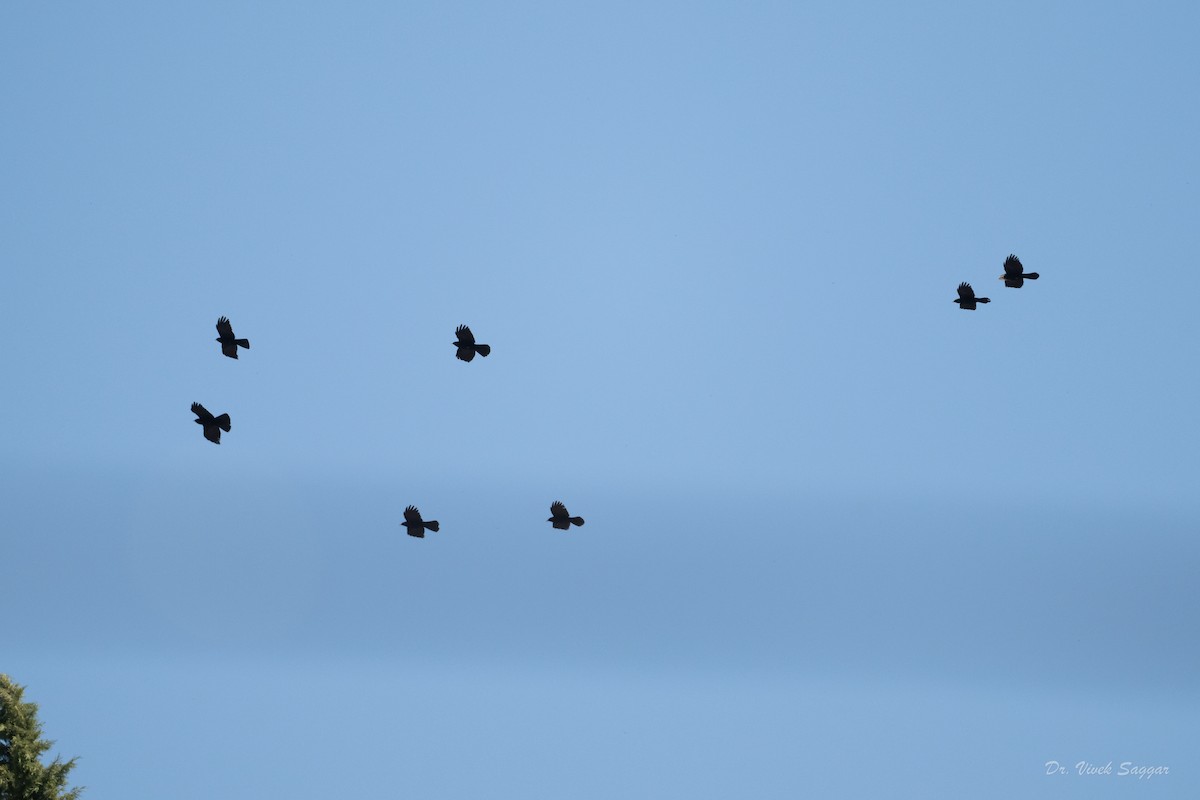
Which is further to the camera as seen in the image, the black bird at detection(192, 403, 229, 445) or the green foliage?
the black bird at detection(192, 403, 229, 445)

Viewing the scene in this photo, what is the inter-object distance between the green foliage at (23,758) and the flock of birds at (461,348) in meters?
9.56

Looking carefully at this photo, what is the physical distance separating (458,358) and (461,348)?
58 cm

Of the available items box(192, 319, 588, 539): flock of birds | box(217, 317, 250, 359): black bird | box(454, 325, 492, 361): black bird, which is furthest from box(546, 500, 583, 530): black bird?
box(217, 317, 250, 359): black bird

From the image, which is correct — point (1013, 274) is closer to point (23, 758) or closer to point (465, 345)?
point (465, 345)

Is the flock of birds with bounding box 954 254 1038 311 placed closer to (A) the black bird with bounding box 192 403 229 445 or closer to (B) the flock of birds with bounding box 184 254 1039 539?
(B) the flock of birds with bounding box 184 254 1039 539

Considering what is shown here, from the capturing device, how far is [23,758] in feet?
90.1

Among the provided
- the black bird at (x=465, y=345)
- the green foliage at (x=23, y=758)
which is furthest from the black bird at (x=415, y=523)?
the green foliage at (x=23, y=758)

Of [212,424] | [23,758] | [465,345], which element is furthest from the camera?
[465,345]

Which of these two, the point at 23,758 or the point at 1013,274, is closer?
the point at 23,758

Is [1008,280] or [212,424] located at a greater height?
[1008,280]

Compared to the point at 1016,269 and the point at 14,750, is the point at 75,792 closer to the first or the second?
the point at 14,750

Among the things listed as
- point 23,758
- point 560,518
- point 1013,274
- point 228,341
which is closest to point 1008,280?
point 1013,274

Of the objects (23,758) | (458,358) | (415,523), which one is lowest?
(23,758)

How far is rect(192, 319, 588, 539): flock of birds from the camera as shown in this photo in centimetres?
3525
